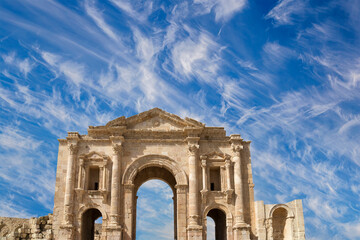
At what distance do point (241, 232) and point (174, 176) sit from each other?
6.08 meters

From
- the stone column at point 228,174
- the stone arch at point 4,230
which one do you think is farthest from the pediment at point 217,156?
the stone arch at point 4,230

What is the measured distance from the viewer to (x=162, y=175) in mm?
35000

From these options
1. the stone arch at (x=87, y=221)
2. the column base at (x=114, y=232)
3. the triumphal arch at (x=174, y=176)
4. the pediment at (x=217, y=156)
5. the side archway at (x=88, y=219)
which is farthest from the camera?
the pediment at (x=217, y=156)

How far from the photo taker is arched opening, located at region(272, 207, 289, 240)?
30.7 m

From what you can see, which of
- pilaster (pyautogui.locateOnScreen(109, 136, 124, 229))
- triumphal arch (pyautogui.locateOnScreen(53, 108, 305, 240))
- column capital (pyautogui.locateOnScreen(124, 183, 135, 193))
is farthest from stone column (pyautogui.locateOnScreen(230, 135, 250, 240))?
pilaster (pyautogui.locateOnScreen(109, 136, 124, 229))

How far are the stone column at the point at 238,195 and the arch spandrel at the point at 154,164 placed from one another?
372cm

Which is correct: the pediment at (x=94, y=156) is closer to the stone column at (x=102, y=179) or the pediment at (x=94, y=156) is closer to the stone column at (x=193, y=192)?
the stone column at (x=102, y=179)

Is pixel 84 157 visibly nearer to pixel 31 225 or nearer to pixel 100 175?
pixel 100 175

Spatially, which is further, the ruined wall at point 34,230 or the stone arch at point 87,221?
the stone arch at point 87,221

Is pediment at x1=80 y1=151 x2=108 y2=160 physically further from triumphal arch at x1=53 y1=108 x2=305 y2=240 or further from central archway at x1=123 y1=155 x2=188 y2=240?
central archway at x1=123 y1=155 x2=188 y2=240

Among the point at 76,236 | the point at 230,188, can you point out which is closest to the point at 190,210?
the point at 230,188

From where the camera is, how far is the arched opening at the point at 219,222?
3203 cm

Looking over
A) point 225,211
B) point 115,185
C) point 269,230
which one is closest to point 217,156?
point 225,211

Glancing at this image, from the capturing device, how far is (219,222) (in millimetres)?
33719
